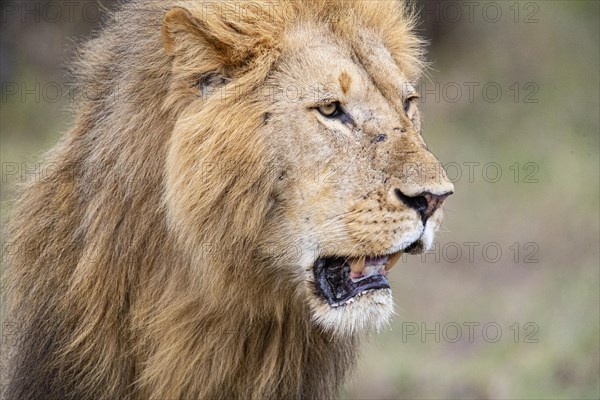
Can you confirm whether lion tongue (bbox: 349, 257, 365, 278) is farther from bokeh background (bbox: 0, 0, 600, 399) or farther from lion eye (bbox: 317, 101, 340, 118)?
bokeh background (bbox: 0, 0, 600, 399)

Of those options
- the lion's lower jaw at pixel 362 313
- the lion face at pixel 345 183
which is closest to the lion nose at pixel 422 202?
the lion face at pixel 345 183

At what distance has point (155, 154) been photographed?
3.99 metres

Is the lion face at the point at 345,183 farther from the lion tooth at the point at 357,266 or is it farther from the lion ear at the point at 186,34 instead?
the lion ear at the point at 186,34

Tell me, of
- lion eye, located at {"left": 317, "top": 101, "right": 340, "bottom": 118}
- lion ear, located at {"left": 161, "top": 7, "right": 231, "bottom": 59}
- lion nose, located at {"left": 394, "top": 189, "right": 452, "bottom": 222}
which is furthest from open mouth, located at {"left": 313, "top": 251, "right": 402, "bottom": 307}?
lion ear, located at {"left": 161, "top": 7, "right": 231, "bottom": 59}

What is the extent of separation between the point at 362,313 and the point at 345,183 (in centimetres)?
47

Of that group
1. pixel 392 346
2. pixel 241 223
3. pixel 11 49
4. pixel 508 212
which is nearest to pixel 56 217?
pixel 241 223

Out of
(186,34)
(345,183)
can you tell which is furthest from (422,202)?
(186,34)

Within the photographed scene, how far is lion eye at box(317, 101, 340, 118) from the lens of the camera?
3.88m

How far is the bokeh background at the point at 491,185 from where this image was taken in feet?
24.8

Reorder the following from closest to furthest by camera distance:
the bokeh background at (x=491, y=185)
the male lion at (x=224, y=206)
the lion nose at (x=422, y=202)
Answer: the lion nose at (x=422, y=202)
the male lion at (x=224, y=206)
the bokeh background at (x=491, y=185)

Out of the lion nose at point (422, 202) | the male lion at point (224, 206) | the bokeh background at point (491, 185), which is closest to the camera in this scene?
the lion nose at point (422, 202)

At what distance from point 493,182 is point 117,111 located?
335 inches

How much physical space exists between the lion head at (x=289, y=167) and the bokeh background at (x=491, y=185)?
1.21 m

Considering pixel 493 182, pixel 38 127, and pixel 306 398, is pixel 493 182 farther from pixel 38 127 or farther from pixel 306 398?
pixel 306 398
